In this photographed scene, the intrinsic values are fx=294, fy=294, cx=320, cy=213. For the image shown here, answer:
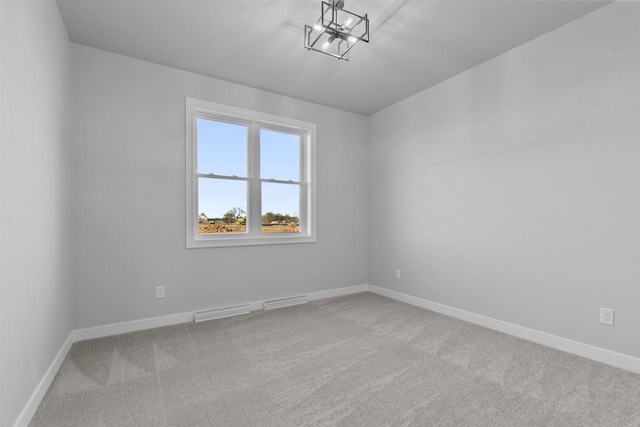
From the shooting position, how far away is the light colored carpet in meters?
1.67

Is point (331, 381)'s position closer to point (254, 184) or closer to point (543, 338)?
point (543, 338)

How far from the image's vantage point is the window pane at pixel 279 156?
3.86 meters

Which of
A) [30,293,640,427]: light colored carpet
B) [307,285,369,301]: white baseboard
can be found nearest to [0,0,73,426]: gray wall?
[30,293,640,427]: light colored carpet

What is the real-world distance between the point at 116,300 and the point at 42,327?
1002 mm

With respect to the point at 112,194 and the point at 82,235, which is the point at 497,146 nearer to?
the point at 112,194

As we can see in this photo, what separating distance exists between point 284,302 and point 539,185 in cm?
301

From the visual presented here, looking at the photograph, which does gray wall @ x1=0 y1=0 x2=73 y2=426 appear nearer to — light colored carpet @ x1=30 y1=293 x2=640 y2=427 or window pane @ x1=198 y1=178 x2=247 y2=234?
light colored carpet @ x1=30 y1=293 x2=640 y2=427

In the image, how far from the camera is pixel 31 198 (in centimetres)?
174

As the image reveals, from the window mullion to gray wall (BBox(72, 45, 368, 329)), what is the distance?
25 cm

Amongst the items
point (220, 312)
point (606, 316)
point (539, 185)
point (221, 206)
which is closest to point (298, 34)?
point (221, 206)

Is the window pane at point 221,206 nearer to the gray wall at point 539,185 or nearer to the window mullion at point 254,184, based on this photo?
the window mullion at point 254,184

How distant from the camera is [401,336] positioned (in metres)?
2.81

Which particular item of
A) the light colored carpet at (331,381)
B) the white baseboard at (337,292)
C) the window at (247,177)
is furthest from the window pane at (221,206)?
the white baseboard at (337,292)

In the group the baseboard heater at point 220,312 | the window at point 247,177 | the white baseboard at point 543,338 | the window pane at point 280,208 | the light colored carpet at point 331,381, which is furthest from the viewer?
the window pane at point 280,208
